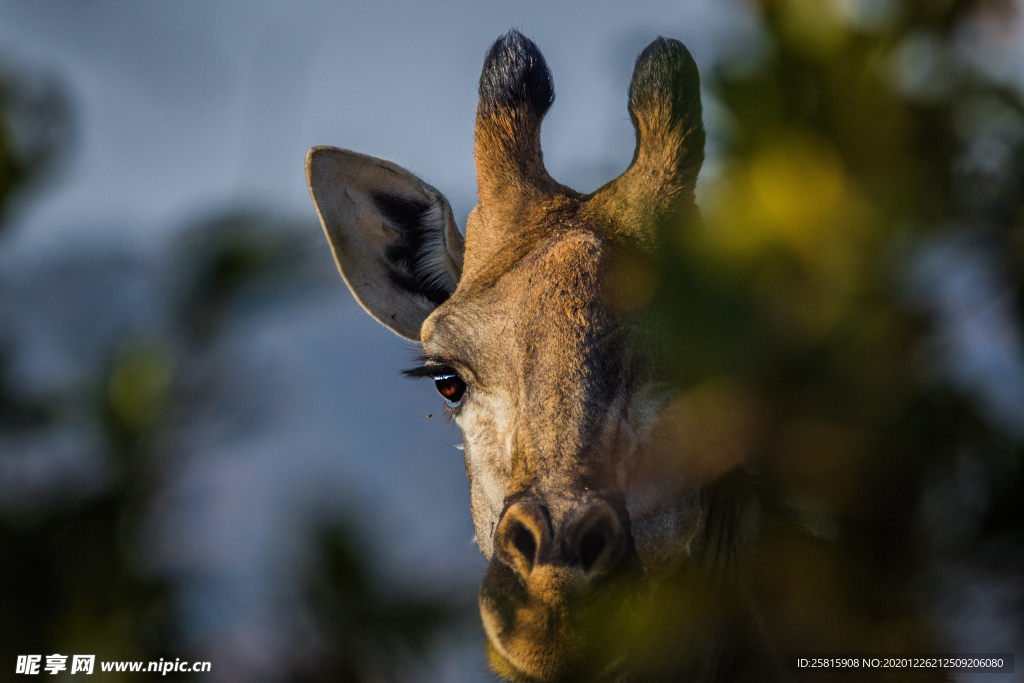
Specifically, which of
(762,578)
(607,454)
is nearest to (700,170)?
(607,454)

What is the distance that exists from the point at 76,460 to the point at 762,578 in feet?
12.0

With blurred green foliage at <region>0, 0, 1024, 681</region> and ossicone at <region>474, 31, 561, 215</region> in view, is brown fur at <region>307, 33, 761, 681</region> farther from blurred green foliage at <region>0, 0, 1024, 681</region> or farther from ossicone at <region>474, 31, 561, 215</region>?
blurred green foliage at <region>0, 0, 1024, 681</region>

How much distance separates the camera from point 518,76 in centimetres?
580

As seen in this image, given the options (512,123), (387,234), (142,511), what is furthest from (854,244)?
(387,234)

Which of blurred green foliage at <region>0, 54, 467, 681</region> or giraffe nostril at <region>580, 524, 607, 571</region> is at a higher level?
blurred green foliage at <region>0, 54, 467, 681</region>

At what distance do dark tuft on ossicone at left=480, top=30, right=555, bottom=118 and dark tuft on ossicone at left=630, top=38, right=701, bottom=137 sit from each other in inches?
48.4

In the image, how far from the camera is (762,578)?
4207mm

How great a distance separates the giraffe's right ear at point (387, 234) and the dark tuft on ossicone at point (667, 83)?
215 cm

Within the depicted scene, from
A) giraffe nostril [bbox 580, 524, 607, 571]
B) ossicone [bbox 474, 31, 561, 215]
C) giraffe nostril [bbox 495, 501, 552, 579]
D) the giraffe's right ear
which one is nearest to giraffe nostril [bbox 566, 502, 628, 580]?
giraffe nostril [bbox 580, 524, 607, 571]

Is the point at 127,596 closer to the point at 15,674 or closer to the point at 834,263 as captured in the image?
the point at 15,674

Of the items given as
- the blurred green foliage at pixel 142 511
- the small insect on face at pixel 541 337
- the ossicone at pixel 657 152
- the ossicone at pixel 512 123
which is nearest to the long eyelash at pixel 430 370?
the small insect on face at pixel 541 337

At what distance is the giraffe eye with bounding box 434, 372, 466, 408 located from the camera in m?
5.15

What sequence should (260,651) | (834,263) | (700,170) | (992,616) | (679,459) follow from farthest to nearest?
(700,170) → (679,459) → (260,651) → (992,616) → (834,263)

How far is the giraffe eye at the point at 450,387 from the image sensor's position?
16.9 ft
